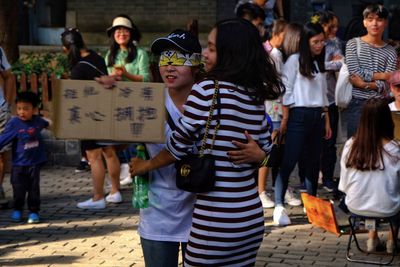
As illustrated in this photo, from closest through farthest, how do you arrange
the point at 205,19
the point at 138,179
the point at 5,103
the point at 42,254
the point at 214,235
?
the point at 214,235 → the point at 138,179 → the point at 42,254 → the point at 5,103 → the point at 205,19

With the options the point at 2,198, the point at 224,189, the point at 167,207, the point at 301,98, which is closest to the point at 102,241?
the point at 2,198

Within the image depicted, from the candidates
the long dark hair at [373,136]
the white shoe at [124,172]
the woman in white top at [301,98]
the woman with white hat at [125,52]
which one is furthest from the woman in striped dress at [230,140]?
the white shoe at [124,172]

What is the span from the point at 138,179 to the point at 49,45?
54.1 feet

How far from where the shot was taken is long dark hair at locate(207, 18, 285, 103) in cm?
416

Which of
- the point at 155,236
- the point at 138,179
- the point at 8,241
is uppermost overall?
the point at 138,179

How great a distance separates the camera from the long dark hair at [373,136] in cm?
699

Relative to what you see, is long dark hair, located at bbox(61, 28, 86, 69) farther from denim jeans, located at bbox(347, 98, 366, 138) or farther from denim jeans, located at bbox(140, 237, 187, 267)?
denim jeans, located at bbox(140, 237, 187, 267)

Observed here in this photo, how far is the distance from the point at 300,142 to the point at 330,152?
4.32 feet

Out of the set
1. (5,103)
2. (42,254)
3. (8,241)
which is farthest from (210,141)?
(5,103)

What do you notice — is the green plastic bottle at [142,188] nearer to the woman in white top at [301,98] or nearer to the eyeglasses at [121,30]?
the woman in white top at [301,98]

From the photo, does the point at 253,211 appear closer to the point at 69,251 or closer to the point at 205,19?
the point at 69,251

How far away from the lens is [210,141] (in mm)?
4141

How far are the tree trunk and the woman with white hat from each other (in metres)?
3.42

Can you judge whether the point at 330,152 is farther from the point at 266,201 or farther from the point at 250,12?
the point at 250,12
